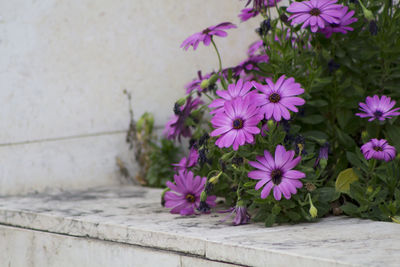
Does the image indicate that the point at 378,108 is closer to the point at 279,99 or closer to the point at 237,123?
the point at 279,99

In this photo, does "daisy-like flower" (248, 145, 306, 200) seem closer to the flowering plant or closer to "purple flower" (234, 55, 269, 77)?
the flowering plant

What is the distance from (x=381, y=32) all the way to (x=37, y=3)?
148cm

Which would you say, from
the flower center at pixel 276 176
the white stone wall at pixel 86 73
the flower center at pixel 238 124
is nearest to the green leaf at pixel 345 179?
the flower center at pixel 276 176

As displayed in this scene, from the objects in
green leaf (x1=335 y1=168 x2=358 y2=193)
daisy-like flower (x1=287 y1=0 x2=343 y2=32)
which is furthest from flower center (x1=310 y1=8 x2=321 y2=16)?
green leaf (x1=335 y1=168 x2=358 y2=193)

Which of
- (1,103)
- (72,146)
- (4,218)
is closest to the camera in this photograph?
(4,218)

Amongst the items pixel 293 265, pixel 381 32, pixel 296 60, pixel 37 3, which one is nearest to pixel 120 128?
pixel 37 3

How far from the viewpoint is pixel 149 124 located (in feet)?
8.48

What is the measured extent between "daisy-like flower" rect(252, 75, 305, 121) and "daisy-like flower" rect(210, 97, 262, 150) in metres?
0.03

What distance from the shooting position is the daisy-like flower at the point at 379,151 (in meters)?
1.46

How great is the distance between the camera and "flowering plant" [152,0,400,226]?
1436 mm

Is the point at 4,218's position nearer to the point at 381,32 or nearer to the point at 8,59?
the point at 8,59

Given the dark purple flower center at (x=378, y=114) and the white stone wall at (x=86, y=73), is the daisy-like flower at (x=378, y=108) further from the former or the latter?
the white stone wall at (x=86, y=73)

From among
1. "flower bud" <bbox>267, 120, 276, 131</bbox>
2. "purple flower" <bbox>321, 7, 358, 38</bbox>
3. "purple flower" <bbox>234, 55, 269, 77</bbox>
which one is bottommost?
"flower bud" <bbox>267, 120, 276, 131</bbox>

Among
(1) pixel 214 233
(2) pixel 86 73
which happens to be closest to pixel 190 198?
(1) pixel 214 233
